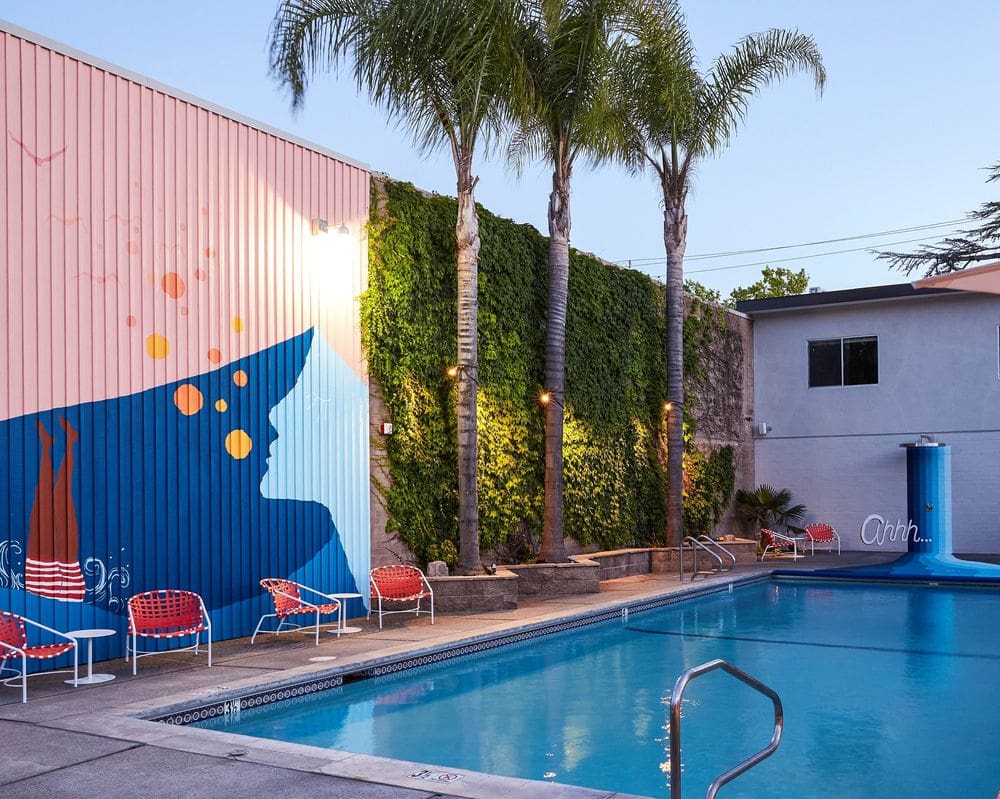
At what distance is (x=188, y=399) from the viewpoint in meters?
9.38

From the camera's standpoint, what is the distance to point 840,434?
20484 mm

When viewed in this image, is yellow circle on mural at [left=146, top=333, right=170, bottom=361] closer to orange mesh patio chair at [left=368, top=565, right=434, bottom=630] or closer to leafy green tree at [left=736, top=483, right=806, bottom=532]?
orange mesh patio chair at [left=368, top=565, right=434, bottom=630]

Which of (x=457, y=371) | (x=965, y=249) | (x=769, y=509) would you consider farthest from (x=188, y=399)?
(x=965, y=249)

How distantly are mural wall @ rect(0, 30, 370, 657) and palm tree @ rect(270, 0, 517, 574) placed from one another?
3.37 feet

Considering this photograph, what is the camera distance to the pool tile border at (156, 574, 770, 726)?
677 centimetres

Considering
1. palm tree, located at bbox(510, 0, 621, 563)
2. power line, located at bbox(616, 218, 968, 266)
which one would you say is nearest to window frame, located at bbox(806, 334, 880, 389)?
palm tree, located at bbox(510, 0, 621, 563)

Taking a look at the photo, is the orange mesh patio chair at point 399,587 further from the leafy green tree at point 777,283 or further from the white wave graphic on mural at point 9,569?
the leafy green tree at point 777,283

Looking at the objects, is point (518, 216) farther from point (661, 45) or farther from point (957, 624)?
point (957, 624)

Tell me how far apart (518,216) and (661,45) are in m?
3.53

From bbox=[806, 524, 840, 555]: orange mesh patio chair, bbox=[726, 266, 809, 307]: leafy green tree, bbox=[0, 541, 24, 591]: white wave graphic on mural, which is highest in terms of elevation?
bbox=[726, 266, 809, 307]: leafy green tree

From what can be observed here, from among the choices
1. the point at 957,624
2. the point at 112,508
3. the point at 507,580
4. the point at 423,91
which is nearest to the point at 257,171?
the point at 423,91

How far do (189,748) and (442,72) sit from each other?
8018 millimetres

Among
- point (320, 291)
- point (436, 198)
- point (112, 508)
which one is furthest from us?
point (436, 198)

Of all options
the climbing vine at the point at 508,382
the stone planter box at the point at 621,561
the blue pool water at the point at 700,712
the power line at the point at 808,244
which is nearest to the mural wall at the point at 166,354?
the climbing vine at the point at 508,382
